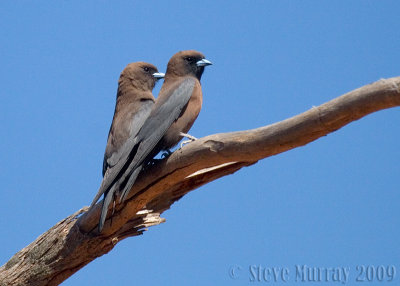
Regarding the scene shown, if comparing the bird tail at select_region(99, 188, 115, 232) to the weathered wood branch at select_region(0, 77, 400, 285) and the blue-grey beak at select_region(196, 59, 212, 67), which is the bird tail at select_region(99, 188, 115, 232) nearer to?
the weathered wood branch at select_region(0, 77, 400, 285)

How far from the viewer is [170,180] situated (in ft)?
18.9

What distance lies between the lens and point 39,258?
621 centimetres

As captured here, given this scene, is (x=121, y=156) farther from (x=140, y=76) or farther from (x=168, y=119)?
(x=140, y=76)

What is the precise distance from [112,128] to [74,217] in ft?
3.25

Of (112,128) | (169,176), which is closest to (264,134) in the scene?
(169,176)

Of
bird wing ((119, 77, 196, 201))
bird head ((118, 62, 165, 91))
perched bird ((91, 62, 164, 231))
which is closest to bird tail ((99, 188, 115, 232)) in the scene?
perched bird ((91, 62, 164, 231))

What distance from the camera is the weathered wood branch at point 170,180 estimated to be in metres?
4.69

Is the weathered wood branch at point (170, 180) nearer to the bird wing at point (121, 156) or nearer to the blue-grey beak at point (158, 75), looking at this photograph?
the bird wing at point (121, 156)

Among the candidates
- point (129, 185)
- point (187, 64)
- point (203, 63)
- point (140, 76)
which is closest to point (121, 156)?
point (129, 185)

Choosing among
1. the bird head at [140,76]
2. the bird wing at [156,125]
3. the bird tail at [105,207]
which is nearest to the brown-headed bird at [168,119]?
the bird wing at [156,125]

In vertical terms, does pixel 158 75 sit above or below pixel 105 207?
above

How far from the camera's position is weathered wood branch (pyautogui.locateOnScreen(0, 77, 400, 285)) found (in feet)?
15.4

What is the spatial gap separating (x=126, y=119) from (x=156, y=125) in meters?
0.51

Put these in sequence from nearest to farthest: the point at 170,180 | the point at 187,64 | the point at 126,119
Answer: the point at 170,180 → the point at 126,119 → the point at 187,64
